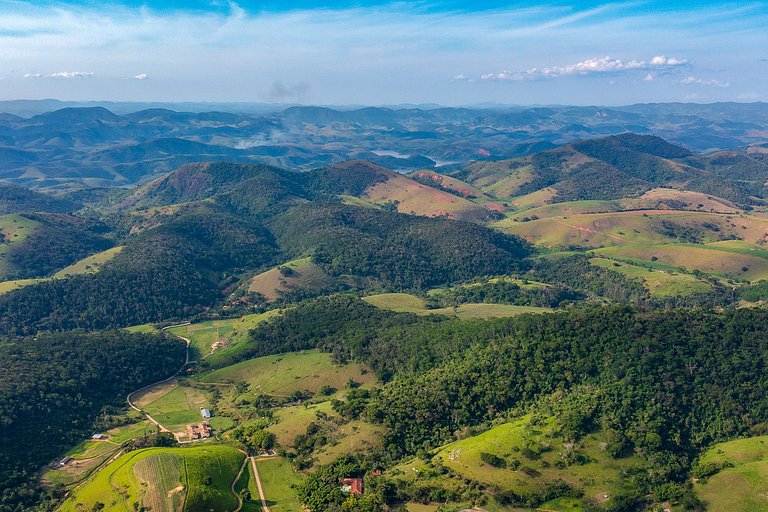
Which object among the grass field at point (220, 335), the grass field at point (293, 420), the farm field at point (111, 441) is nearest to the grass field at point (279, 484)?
the grass field at point (293, 420)

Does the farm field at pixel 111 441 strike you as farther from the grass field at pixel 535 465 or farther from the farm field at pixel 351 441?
the grass field at pixel 535 465

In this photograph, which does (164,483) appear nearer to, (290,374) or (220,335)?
(290,374)

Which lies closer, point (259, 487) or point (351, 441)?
point (259, 487)

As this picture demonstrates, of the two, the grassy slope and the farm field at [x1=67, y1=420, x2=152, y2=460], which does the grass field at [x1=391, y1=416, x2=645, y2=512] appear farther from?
the farm field at [x1=67, y1=420, x2=152, y2=460]

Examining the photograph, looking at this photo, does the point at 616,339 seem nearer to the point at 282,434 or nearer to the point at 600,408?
the point at 600,408

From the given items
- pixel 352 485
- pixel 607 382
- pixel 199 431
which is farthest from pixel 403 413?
pixel 199 431

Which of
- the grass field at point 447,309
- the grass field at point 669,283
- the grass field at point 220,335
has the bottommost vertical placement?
the grass field at point 220,335
